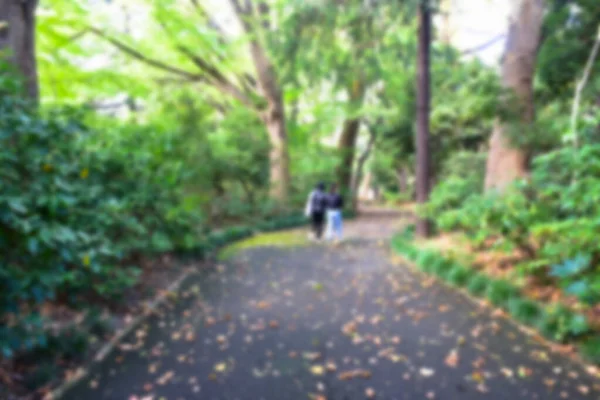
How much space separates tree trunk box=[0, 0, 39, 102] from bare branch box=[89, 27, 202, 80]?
7939mm

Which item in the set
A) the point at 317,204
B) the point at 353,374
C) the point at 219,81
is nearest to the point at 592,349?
the point at 353,374

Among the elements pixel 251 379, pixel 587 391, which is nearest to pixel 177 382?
pixel 251 379

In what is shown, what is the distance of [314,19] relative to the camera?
9664 millimetres

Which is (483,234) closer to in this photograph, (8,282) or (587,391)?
(587,391)

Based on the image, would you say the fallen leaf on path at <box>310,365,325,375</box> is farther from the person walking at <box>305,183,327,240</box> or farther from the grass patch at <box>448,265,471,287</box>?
the person walking at <box>305,183,327,240</box>

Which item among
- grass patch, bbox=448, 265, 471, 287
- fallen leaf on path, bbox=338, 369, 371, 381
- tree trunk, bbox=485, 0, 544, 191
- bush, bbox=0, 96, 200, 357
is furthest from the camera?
tree trunk, bbox=485, 0, 544, 191

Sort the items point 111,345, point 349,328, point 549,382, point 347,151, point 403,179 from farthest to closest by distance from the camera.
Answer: point 403,179 < point 347,151 < point 349,328 < point 111,345 < point 549,382

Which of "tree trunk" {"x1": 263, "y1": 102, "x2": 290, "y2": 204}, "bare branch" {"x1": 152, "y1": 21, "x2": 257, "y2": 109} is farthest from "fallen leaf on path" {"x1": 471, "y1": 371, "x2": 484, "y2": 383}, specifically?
"bare branch" {"x1": 152, "y1": 21, "x2": 257, "y2": 109}

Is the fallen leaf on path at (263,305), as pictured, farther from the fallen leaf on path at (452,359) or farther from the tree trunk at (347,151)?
the tree trunk at (347,151)

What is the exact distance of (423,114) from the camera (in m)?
9.94

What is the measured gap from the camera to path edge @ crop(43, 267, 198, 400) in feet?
11.9

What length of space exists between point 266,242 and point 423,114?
18.3 ft

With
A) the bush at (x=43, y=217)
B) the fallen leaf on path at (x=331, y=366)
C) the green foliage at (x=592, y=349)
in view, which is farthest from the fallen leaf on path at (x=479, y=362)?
the bush at (x=43, y=217)

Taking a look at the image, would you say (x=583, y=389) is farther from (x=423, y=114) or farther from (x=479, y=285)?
(x=423, y=114)
